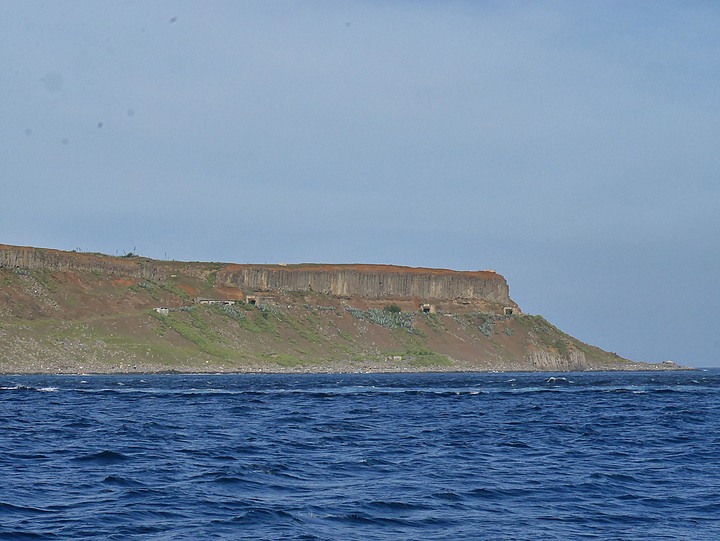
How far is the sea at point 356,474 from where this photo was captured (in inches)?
894

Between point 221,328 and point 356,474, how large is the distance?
133601 millimetres

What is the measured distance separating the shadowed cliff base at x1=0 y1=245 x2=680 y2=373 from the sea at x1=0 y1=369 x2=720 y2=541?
8117cm

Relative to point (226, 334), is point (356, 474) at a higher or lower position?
lower

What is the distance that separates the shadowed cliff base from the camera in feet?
447

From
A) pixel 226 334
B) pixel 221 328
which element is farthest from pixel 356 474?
pixel 221 328

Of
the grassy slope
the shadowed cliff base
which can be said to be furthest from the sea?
the shadowed cliff base

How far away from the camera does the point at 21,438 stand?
38.8 meters

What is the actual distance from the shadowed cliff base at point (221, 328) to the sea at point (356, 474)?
8117 cm

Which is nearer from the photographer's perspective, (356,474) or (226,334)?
(356,474)

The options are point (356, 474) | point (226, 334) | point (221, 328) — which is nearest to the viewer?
point (356, 474)

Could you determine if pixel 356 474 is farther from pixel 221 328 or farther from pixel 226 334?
pixel 221 328

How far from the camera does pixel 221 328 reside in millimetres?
162125

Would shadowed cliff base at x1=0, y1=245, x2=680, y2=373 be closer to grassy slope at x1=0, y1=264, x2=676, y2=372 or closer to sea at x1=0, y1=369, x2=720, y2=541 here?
grassy slope at x1=0, y1=264, x2=676, y2=372

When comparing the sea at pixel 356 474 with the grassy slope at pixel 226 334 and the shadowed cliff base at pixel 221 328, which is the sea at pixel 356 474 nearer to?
the grassy slope at pixel 226 334
